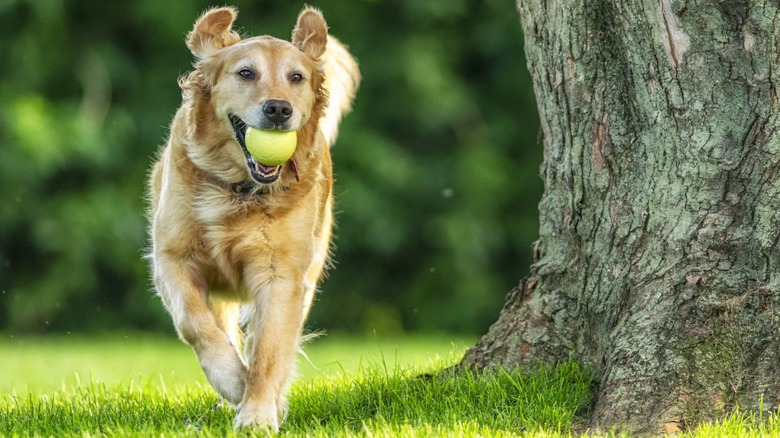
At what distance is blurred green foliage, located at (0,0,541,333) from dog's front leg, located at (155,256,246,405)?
9430 millimetres

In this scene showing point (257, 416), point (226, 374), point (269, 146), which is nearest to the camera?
point (257, 416)

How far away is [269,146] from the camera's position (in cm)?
462

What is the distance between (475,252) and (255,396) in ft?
34.8

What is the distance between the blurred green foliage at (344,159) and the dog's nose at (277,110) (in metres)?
9.69

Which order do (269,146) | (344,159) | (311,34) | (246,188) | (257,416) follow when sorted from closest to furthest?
(257,416)
(269,146)
(246,188)
(311,34)
(344,159)

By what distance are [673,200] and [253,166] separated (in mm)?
1755

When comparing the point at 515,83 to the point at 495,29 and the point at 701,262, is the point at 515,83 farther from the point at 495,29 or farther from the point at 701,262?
the point at 701,262

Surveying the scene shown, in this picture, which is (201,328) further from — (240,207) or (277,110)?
(277,110)

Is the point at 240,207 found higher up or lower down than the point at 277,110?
lower down

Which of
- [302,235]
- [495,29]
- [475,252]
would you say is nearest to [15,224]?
[475,252]

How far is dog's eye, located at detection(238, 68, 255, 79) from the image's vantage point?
483 cm

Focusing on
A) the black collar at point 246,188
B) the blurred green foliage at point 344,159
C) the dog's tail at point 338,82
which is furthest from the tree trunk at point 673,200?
the blurred green foliage at point 344,159

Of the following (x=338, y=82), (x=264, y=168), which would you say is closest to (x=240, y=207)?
(x=264, y=168)

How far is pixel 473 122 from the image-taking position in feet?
51.6
